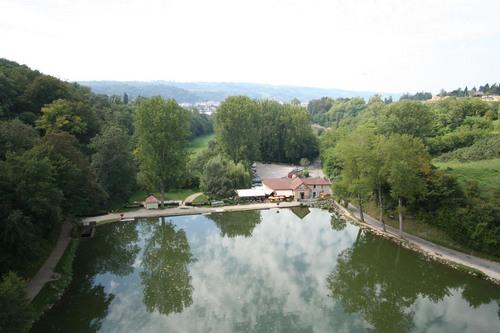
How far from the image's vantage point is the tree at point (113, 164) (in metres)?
34.8

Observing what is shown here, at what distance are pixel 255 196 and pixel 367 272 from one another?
1790cm

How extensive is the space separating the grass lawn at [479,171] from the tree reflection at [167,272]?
2407cm

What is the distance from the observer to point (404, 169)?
88.7 ft

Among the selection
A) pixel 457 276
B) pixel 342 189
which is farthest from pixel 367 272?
pixel 342 189

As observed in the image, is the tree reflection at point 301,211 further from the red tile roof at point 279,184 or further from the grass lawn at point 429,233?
the grass lawn at point 429,233

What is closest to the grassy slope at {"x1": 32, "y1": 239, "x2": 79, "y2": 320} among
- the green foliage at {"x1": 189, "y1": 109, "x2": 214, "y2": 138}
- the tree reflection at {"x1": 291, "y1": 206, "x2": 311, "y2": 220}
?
the tree reflection at {"x1": 291, "y1": 206, "x2": 311, "y2": 220}

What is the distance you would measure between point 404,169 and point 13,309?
81.8 ft

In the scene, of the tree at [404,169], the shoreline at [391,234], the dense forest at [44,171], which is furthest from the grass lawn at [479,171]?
the dense forest at [44,171]

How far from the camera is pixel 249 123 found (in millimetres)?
50875

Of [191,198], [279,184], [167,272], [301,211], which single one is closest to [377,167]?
[301,211]

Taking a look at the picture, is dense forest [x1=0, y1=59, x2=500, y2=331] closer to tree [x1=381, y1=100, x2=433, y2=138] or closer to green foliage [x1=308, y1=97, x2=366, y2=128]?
tree [x1=381, y1=100, x2=433, y2=138]

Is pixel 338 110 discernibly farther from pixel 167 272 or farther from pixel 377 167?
pixel 167 272

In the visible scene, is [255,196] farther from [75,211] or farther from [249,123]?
[75,211]

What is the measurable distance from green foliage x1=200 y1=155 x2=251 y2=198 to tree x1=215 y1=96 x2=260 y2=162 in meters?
7.04
